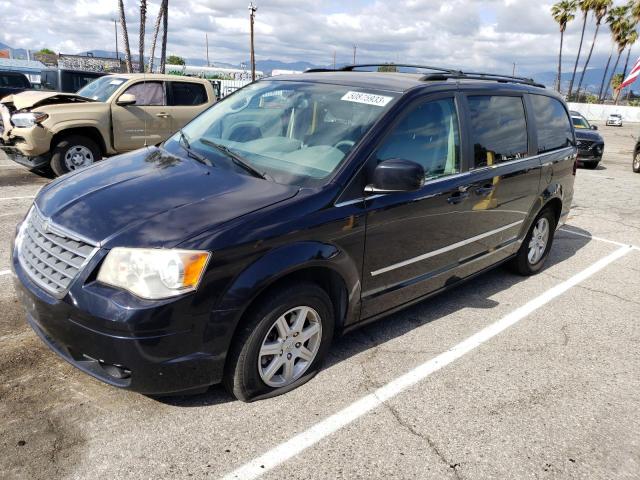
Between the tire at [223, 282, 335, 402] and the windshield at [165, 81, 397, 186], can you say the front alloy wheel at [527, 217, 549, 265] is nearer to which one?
the windshield at [165, 81, 397, 186]

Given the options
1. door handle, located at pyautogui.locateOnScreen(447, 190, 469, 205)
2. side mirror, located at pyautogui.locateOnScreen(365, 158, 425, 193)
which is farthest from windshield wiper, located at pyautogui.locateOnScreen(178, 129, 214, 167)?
door handle, located at pyautogui.locateOnScreen(447, 190, 469, 205)

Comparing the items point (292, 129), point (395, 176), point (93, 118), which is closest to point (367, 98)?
point (292, 129)

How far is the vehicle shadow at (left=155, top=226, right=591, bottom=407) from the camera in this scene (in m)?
2.91

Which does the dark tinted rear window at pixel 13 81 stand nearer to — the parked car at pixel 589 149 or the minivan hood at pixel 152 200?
the minivan hood at pixel 152 200

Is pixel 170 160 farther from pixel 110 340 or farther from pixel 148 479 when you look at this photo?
pixel 148 479

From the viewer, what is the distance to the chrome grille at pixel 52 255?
8.18 ft

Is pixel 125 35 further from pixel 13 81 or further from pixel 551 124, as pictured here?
pixel 551 124

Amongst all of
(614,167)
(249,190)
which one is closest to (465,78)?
(249,190)

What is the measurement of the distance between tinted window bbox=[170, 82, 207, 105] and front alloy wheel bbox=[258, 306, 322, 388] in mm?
7610

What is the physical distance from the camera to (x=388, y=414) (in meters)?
2.91

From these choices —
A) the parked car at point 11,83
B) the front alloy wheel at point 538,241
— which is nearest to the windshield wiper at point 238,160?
the front alloy wheel at point 538,241

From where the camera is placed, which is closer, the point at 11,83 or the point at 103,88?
the point at 103,88

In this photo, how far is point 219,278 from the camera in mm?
2447

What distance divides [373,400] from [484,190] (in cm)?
193
